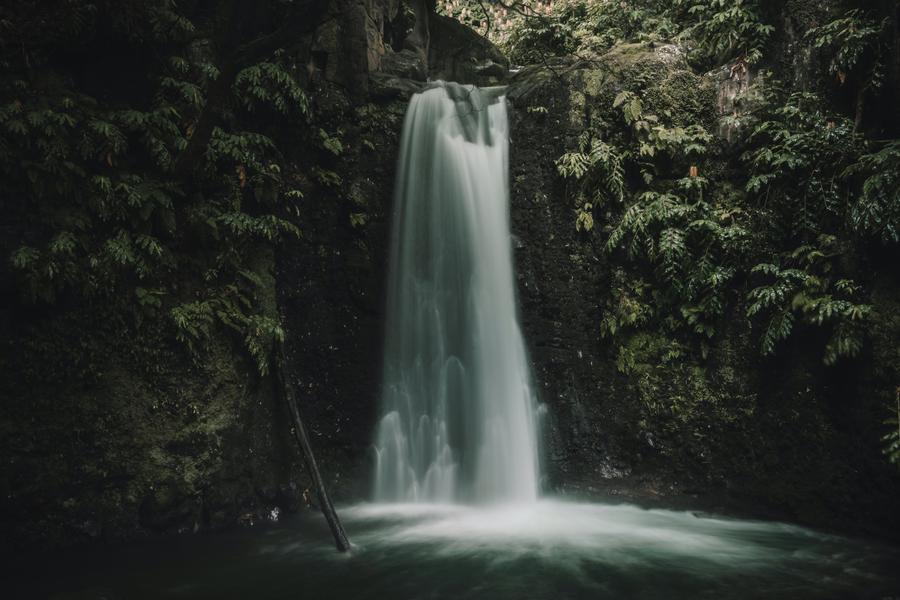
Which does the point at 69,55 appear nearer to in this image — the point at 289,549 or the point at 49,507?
the point at 49,507

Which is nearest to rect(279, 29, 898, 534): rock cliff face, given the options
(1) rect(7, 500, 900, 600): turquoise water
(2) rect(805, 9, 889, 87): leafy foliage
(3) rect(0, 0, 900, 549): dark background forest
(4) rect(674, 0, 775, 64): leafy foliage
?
(3) rect(0, 0, 900, 549): dark background forest

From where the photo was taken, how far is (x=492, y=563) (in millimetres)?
5473

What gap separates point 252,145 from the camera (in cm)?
794

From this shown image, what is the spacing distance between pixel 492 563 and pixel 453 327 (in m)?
3.55

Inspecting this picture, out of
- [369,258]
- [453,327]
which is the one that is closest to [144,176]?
[369,258]

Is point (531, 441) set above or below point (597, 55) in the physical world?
below

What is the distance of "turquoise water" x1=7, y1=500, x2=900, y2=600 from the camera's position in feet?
15.9

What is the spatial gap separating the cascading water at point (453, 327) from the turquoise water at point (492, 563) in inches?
34.8

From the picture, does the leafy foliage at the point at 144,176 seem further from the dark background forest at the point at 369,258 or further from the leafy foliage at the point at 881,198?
the leafy foliage at the point at 881,198

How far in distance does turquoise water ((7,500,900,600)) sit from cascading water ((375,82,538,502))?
88 cm

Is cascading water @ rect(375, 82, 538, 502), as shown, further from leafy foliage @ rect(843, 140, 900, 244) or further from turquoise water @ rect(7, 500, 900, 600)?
leafy foliage @ rect(843, 140, 900, 244)

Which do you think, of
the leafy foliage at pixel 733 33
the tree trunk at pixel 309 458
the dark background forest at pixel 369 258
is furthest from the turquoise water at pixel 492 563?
the leafy foliage at pixel 733 33

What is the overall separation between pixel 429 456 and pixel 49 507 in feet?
14.2

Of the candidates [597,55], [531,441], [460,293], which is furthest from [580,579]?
[597,55]
